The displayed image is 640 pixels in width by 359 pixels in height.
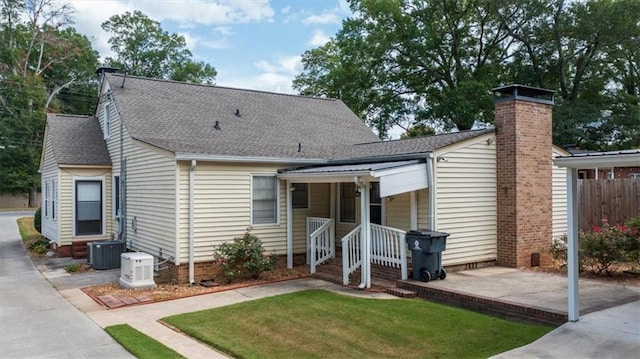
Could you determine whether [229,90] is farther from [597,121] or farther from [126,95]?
[597,121]

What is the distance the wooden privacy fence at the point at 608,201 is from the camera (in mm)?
13523

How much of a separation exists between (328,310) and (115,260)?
308 inches

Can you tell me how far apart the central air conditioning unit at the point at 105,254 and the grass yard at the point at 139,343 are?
6.28m

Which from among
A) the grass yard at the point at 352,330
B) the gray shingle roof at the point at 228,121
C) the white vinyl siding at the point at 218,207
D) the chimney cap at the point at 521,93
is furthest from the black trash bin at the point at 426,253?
the gray shingle roof at the point at 228,121

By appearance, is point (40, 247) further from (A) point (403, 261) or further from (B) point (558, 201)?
(B) point (558, 201)

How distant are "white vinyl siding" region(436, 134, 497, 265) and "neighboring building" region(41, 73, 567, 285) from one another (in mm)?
32

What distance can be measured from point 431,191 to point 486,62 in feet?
72.2

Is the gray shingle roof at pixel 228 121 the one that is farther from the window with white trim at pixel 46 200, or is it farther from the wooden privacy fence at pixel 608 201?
the wooden privacy fence at pixel 608 201

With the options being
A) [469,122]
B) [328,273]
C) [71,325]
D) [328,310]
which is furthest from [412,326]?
[469,122]

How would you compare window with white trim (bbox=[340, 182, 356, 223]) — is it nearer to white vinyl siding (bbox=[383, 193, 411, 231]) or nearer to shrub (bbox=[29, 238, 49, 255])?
white vinyl siding (bbox=[383, 193, 411, 231])

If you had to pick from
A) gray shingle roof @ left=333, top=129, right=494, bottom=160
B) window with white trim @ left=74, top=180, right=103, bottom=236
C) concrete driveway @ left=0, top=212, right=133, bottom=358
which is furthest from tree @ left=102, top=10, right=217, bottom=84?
concrete driveway @ left=0, top=212, right=133, bottom=358

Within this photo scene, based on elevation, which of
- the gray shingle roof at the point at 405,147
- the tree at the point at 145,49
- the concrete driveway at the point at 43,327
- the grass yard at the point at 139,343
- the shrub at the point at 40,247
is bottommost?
the concrete driveway at the point at 43,327

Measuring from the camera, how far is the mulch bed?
30.2ft

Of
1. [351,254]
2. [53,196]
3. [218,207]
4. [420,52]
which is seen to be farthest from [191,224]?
[420,52]
